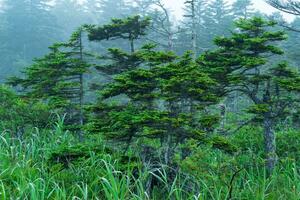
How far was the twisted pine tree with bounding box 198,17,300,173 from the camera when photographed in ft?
25.7

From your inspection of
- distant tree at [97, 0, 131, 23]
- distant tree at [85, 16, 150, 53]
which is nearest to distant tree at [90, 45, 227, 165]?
distant tree at [85, 16, 150, 53]

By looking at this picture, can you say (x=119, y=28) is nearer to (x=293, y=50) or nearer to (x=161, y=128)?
(x=161, y=128)

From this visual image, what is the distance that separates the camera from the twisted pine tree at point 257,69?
25.7ft

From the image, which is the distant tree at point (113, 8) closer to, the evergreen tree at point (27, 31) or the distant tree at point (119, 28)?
the evergreen tree at point (27, 31)

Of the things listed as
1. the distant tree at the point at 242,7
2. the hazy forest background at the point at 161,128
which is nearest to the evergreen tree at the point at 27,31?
the distant tree at the point at 242,7

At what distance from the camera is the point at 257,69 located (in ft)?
27.3

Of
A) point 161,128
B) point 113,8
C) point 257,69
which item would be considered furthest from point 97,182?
point 113,8

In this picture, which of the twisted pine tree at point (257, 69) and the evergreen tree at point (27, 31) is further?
the evergreen tree at point (27, 31)

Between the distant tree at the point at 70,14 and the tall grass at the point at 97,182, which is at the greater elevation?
the distant tree at the point at 70,14

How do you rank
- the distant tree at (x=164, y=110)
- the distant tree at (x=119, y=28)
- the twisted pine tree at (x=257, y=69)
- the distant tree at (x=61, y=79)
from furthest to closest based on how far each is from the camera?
the distant tree at (x=119, y=28) < the distant tree at (x=61, y=79) < the twisted pine tree at (x=257, y=69) < the distant tree at (x=164, y=110)

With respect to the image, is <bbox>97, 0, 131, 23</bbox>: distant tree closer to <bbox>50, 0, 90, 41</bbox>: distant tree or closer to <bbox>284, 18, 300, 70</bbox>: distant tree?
<bbox>50, 0, 90, 41</bbox>: distant tree

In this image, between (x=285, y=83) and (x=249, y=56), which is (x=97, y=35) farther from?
(x=285, y=83)

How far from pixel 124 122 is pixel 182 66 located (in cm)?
132

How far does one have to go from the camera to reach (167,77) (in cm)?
636
